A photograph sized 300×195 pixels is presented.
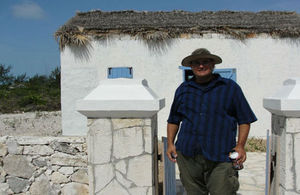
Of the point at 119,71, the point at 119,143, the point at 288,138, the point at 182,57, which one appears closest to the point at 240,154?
the point at 288,138

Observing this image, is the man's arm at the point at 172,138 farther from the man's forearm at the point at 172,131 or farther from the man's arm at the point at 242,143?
the man's arm at the point at 242,143

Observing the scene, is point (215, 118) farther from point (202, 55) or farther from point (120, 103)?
point (120, 103)

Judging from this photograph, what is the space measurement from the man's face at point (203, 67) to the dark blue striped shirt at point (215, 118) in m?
0.09

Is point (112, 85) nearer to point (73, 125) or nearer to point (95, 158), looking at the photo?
point (95, 158)

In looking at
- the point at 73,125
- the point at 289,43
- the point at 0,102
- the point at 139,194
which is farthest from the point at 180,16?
the point at 0,102

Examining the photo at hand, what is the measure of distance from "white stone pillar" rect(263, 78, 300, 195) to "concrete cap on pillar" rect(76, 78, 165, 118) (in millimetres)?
1061

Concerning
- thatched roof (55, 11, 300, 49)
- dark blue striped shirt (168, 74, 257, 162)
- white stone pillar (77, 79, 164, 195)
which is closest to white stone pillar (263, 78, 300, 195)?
dark blue striped shirt (168, 74, 257, 162)

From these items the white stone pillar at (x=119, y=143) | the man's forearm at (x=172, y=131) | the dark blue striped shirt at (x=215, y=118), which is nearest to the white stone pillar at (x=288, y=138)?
the dark blue striped shirt at (x=215, y=118)

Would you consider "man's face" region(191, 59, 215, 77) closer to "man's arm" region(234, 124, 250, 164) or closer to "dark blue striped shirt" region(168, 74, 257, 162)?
"dark blue striped shirt" region(168, 74, 257, 162)

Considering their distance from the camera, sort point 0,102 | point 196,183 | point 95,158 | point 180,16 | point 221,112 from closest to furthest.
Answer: point 221,112, point 196,183, point 95,158, point 180,16, point 0,102

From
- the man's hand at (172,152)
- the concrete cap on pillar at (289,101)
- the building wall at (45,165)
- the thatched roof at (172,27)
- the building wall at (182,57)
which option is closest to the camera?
the concrete cap on pillar at (289,101)

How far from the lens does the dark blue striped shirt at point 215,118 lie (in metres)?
2.05

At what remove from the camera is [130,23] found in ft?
23.4

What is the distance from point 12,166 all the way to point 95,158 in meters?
1.27
